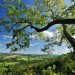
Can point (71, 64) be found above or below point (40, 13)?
below

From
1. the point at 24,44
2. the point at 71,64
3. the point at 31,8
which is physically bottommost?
the point at 71,64

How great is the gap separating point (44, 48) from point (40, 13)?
4.50m

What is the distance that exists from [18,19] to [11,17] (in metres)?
0.76

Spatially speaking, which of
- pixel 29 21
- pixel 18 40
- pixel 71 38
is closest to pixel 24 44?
pixel 18 40

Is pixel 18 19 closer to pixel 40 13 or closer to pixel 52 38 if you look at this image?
pixel 40 13

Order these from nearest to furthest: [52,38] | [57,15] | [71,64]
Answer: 1. [57,15]
2. [52,38]
3. [71,64]

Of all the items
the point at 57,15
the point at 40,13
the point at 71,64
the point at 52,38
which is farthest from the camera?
the point at 71,64

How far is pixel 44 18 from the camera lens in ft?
68.3

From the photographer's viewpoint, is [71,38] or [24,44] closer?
[24,44]

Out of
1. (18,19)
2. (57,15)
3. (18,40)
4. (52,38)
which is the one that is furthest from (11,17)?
(52,38)

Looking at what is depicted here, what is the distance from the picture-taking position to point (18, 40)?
20.1 metres

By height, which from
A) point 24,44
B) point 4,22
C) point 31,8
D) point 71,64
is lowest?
point 71,64

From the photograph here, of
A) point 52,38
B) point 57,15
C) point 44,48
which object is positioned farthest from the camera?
point 52,38

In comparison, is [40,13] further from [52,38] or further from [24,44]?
[52,38]
